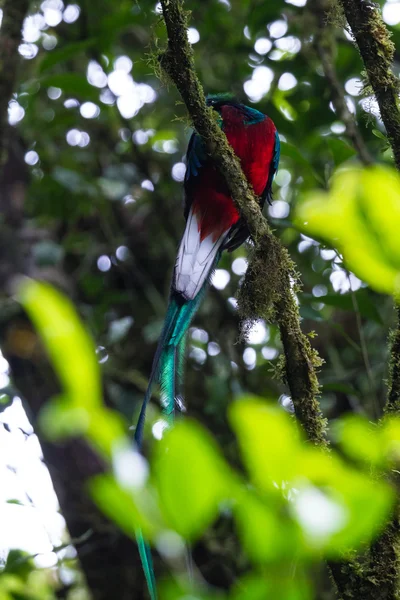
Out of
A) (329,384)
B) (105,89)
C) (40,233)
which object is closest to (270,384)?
(329,384)

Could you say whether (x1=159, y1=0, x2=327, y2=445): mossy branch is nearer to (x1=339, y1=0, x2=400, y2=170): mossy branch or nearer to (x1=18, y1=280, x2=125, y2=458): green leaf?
(x1=339, y1=0, x2=400, y2=170): mossy branch

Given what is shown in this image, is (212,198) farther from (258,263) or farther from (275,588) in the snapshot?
(275,588)

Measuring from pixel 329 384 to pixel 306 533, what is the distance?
2.18 m

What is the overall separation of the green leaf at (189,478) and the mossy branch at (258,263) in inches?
44.0

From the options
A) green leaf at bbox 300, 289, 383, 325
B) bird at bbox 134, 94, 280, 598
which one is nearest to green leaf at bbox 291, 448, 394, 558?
bird at bbox 134, 94, 280, 598

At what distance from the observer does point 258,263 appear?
1.81m

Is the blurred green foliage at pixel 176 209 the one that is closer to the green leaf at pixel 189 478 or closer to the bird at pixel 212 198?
the bird at pixel 212 198

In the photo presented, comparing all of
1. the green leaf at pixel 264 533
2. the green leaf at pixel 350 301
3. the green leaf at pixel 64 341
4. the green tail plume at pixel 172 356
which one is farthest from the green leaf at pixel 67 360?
the green leaf at pixel 350 301

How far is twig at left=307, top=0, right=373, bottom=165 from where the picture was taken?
2709 millimetres

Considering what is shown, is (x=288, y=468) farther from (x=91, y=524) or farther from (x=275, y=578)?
(x=91, y=524)

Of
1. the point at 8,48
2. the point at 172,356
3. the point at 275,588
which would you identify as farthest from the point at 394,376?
the point at 8,48

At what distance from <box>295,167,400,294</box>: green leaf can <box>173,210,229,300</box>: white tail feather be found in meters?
1.75

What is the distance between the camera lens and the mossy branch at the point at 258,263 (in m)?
1.59

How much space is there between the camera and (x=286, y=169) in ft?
12.5
